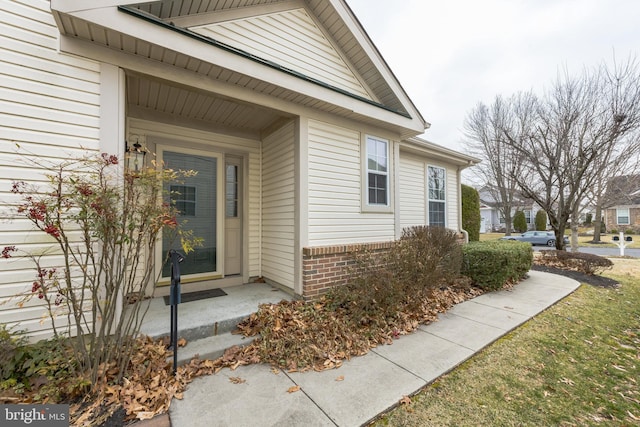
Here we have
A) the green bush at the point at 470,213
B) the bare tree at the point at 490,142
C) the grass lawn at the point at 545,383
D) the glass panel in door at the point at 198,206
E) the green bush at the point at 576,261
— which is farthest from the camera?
the bare tree at the point at 490,142

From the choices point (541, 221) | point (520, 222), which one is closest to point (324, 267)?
point (520, 222)

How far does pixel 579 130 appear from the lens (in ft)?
29.8

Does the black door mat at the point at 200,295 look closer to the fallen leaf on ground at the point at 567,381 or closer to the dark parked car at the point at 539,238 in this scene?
the fallen leaf on ground at the point at 567,381

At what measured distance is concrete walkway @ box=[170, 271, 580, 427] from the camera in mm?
2146

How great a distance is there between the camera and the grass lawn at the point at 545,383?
224cm

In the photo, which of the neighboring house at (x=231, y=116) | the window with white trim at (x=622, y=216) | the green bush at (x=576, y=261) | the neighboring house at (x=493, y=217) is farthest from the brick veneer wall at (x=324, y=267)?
the window with white trim at (x=622, y=216)

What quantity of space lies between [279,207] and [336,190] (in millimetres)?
1137

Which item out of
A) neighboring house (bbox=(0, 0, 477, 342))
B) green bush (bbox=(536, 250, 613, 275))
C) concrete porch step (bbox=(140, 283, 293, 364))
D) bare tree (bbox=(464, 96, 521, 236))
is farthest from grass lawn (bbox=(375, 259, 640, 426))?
bare tree (bbox=(464, 96, 521, 236))

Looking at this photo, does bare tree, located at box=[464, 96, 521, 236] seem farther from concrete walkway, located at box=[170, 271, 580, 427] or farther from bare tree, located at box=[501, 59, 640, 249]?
concrete walkway, located at box=[170, 271, 580, 427]

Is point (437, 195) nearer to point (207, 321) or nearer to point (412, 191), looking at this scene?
point (412, 191)

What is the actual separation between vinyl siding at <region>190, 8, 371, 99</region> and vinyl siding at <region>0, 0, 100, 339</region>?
1.71m

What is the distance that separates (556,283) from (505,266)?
6.55 feet

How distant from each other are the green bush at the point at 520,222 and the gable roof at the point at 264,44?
28889 mm

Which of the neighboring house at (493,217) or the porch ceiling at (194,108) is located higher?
the porch ceiling at (194,108)
